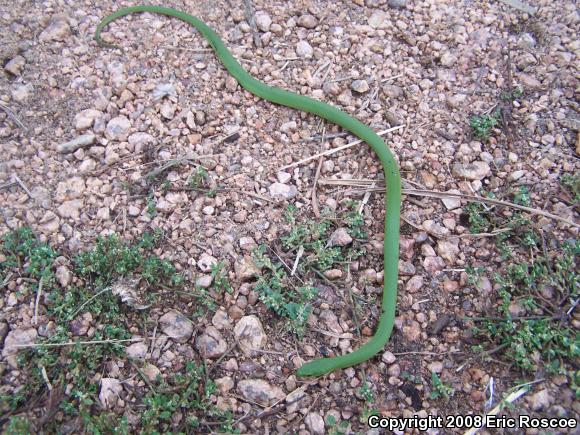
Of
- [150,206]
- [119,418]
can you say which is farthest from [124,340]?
[150,206]

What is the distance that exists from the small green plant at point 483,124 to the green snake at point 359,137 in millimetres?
813

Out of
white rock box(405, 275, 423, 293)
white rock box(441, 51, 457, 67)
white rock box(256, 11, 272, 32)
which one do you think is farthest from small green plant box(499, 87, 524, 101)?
white rock box(256, 11, 272, 32)

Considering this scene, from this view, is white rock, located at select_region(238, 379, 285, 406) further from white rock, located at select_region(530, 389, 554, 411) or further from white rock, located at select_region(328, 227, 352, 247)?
white rock, located at select_region(530, 389, 554, 411)

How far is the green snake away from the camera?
9.77ft

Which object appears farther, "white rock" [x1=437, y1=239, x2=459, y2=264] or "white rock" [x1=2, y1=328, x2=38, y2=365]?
"white rock" [x1=437, y1=239, x2=459, y2=264]

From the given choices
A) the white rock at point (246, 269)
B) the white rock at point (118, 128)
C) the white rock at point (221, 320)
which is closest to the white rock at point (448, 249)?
the white rock at point (246, 269)

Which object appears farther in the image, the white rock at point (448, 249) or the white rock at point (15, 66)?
the white rock at point (15, 66)

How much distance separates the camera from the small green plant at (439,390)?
2.91 meters

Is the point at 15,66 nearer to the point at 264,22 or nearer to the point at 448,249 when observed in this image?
the point at 264,22

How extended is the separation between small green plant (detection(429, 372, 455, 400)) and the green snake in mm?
391

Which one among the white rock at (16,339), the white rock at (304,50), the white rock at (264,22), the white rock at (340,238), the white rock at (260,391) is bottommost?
the white rock at (260,391)

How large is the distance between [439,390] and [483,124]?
220cm

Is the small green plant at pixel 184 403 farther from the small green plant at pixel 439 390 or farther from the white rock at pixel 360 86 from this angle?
the white rock at pixel 360 86

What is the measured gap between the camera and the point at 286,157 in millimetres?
3814
